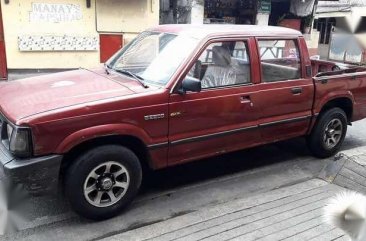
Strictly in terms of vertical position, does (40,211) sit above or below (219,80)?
below

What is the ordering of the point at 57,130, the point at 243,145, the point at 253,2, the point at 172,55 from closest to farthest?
the point at 57,130
the point at 172,55
the point at 243,145
the point at 253,2

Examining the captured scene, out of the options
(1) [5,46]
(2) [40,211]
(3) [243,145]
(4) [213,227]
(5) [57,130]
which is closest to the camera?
(5) [57,130]

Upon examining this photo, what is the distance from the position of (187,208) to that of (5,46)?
936 cm

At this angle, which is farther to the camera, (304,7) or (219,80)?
(304,7)

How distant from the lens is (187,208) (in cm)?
377

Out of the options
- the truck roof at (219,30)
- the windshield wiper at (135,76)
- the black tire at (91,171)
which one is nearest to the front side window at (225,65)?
the truck roof at (219,30)

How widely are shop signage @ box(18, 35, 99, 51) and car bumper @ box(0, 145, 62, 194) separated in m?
8.90

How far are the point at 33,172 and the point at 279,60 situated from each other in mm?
3148

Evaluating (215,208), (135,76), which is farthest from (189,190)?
(135,76)

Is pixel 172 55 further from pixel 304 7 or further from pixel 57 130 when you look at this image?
pixel 304 7

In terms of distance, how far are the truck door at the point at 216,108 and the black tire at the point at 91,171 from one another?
0.46 m

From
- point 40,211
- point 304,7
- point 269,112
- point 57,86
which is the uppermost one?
point 304,7

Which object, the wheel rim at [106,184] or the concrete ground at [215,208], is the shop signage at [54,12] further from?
the wheel rim at [106,184]

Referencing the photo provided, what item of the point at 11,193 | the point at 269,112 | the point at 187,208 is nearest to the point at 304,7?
the point at 269,112
